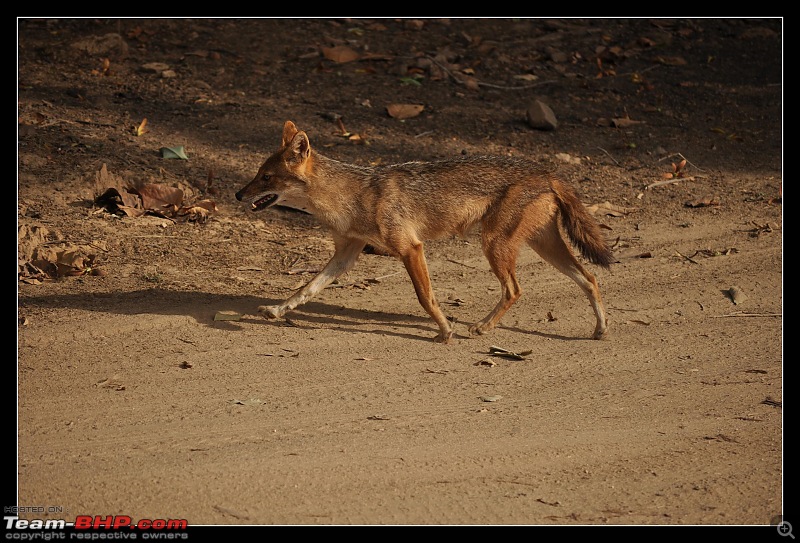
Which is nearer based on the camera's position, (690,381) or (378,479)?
(378,479)

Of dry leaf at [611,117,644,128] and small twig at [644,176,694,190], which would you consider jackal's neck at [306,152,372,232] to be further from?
dry leaf at [611,117,644,128]

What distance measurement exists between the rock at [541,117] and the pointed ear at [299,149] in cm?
605

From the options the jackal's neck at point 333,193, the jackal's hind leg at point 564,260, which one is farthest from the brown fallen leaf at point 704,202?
the jackal's neck at point 333,193

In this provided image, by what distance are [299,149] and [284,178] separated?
0.30 m

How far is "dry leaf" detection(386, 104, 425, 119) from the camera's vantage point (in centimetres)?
1369

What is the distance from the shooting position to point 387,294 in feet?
30.5

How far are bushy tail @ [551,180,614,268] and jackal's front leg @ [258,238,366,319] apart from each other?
6.30 ft

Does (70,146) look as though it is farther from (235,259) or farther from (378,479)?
(378,479)

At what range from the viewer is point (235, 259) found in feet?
32.2

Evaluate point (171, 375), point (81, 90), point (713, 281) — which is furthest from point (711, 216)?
point (81, 90)

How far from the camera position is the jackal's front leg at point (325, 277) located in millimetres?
8328

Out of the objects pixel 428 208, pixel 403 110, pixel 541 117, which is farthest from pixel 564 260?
pixel 403 110

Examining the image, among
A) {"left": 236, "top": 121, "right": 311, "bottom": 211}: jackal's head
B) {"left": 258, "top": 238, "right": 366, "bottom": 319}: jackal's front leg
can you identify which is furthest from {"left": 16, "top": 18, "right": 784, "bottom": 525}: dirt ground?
{"left": 236, "top": 121, "right": 311, "bottom": 211}: jackal's head

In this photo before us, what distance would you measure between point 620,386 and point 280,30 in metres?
10.7
